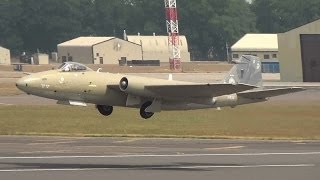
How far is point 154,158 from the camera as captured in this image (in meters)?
43.5

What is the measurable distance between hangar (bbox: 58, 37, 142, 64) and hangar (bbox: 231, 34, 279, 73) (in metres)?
30.1

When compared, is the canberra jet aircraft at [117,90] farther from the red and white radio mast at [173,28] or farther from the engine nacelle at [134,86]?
the red and white radio mast at [173,28]

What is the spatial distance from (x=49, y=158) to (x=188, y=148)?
29.9ft

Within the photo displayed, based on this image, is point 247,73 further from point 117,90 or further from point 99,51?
point 99,51

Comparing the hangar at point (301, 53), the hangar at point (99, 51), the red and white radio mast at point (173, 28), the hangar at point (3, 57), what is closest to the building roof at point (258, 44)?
the red and white radio mast at point (173, 28)

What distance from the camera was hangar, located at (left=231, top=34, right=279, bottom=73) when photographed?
169875 millimetres

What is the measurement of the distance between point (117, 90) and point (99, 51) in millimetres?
155435

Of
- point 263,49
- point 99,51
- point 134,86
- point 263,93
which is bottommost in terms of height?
point 263,93

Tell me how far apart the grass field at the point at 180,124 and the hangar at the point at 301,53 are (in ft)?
137

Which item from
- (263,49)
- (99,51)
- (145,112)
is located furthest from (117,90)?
(99,51)

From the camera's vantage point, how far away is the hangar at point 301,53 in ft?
362

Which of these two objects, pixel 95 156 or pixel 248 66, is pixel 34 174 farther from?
pixel 248 66

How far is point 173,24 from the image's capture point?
169 meters

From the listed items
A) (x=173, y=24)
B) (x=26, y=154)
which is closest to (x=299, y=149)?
(x=26, y=154)
